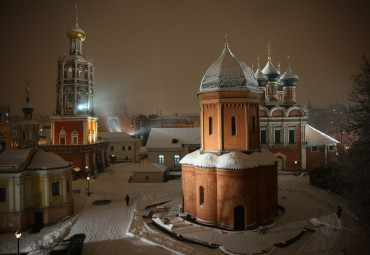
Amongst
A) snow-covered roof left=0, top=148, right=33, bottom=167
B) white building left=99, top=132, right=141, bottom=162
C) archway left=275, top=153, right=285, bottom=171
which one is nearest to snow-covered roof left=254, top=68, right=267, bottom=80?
archway left=275, top=153, right=285, bottom=171

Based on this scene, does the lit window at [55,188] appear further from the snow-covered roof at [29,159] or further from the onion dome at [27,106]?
the onion dome at [27,106]

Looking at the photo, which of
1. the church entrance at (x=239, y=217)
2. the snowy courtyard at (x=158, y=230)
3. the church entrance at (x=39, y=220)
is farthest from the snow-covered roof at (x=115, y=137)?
the church entrance at (x=239, y=217)

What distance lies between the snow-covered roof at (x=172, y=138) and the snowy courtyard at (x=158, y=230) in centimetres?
1170

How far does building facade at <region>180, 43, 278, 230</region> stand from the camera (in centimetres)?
1770

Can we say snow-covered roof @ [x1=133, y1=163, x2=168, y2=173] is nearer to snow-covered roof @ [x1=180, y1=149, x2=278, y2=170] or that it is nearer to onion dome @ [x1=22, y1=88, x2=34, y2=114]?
onion dome @ [x1=22, y1=88, x2=34, y2=114]

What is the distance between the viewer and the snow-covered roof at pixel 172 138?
3884 cm

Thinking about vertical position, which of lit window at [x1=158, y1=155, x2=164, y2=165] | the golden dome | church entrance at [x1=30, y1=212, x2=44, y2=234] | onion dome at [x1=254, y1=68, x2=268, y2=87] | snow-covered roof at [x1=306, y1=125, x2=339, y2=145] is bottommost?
church entrance at [x1=30, y1=212, x2=44, y2=234]

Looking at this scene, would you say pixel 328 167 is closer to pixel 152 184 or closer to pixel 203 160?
pixel 203 160

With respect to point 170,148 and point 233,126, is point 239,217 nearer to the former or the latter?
point 233,126

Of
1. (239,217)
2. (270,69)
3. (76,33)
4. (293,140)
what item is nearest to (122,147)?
(76,33)

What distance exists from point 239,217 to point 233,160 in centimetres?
366

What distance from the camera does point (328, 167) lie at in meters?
27.5

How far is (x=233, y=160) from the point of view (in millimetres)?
18031

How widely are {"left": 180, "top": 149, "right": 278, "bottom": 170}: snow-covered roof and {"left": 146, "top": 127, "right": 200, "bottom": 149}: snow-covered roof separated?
62.3 ft
